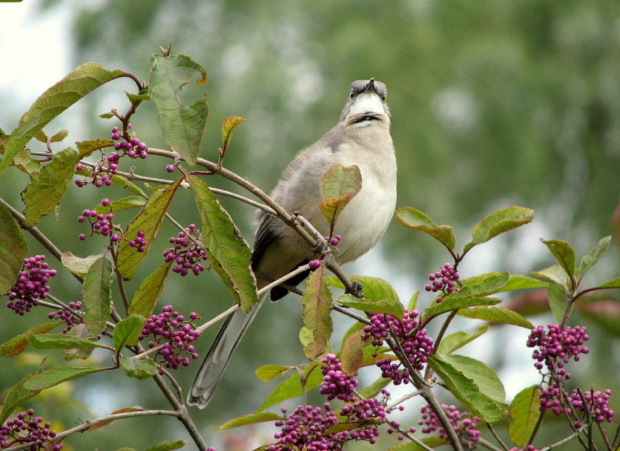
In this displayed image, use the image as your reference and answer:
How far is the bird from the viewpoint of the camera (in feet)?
11.7

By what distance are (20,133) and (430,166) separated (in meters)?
7.94

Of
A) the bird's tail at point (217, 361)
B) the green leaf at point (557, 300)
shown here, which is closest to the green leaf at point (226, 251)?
the green leaf at point (557, 300)

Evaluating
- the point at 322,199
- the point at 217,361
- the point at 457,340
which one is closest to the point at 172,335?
the point at 457,340

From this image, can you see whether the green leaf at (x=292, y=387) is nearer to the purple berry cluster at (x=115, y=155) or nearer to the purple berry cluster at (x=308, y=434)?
the purple berry cluster at (x=308, y=434)

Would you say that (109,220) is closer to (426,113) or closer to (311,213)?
(311,213)

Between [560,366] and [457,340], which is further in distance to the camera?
[457,340]

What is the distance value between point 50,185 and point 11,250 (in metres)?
0.19

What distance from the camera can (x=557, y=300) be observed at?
219cm

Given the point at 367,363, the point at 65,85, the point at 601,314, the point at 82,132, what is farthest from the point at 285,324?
the point at 65,85

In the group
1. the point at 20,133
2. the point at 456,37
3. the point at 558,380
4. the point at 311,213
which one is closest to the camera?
the point at 20,133

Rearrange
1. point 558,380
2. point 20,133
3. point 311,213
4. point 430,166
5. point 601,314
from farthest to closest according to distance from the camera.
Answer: point 430,166, point 311,213, point 601,314, point 558,380, point 20,133

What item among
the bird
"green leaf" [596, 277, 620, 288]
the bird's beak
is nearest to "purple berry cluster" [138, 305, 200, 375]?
"green leaf" [596, 277, 620, 288]

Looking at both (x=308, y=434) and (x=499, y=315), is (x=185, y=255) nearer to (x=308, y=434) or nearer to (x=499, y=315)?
(x=308, y=434)

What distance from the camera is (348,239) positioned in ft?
12.0
